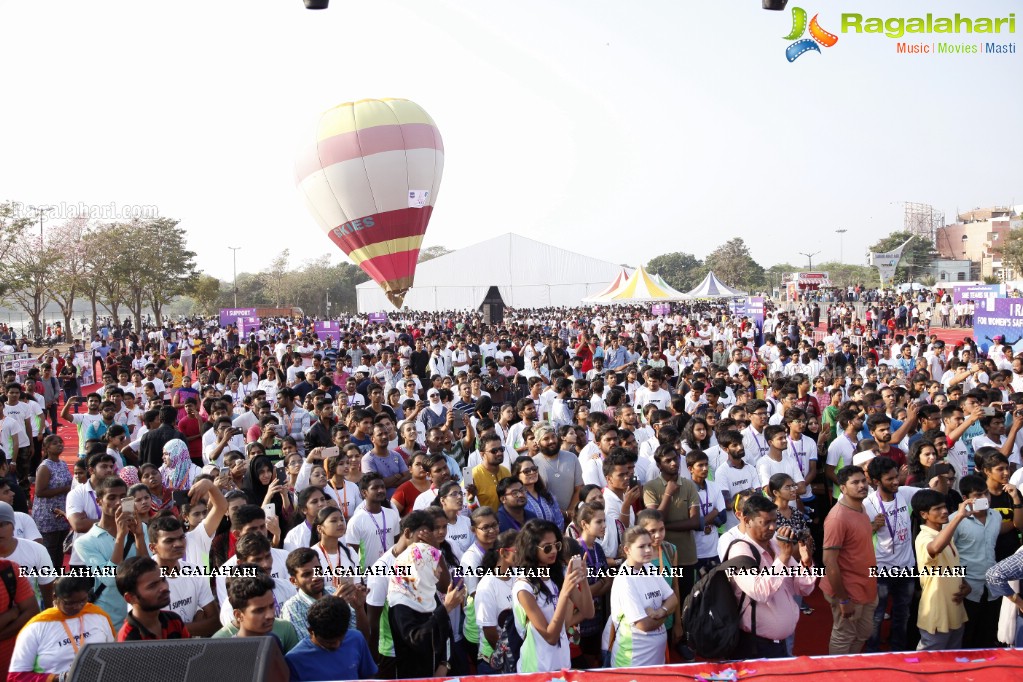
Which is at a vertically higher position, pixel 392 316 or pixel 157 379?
pixel 392 316

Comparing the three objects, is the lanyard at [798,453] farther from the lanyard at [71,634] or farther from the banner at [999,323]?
the banner at [999,323]

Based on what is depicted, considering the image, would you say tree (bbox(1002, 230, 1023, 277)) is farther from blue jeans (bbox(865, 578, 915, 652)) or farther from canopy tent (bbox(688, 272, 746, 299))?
blue jeans (bbox(865, 578, 915, 652))

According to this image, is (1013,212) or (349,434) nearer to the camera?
(349,434)

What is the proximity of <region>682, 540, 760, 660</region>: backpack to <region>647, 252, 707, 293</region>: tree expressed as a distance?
99142 mm

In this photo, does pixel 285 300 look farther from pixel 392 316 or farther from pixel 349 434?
pixel 349 434

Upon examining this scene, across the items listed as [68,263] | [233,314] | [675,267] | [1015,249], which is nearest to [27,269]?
[68,263]

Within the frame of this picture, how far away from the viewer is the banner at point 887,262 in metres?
70.4

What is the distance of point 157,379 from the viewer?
12008mm

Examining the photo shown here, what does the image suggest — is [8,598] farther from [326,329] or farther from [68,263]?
[68,263]

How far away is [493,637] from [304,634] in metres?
0.88

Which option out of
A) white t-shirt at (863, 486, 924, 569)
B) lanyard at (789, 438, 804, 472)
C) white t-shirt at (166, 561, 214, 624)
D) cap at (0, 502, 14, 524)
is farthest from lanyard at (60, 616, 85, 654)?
lanyard at (789, 438, 804, 472)

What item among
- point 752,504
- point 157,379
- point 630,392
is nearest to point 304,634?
point 752,504

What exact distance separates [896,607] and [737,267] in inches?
3489

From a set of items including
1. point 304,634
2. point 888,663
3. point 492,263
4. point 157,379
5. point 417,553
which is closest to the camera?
point 888,663
